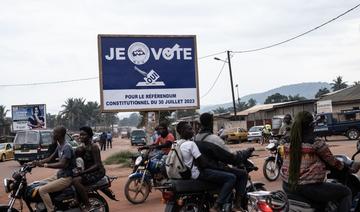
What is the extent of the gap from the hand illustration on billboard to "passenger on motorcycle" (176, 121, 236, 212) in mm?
40088

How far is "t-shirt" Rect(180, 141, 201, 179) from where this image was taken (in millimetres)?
6789

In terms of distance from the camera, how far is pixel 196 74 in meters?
19.0

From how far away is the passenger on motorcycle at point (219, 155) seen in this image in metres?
6.82

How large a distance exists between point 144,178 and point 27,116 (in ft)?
122

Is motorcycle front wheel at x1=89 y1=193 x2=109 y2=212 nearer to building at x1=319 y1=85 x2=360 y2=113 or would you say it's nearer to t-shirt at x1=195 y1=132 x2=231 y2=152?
t-shirt at x1=195 y1=132 x2=231 y2=152

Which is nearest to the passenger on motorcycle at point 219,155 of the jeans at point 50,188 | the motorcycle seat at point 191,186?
the motorcycle seat at point 191,186

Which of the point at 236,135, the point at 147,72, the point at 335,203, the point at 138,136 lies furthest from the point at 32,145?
the point at 138,136

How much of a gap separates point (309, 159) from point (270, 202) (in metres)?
0.62

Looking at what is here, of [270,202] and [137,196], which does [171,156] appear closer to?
[270,202]

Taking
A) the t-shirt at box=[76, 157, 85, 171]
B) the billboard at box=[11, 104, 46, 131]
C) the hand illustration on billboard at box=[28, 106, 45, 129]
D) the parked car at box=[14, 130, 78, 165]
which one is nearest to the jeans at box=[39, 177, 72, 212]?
the t-shirt at box=[76, 157, 85, 171]

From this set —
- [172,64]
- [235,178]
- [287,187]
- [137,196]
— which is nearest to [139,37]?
[172,64]

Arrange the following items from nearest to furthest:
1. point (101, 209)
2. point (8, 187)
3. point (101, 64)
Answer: point (8, 187) → point (101, 209) → point (101, 64)

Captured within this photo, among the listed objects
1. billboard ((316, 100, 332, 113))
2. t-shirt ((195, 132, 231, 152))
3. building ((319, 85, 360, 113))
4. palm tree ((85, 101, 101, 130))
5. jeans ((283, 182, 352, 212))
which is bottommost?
jeans ((283, 182, 352, 212))

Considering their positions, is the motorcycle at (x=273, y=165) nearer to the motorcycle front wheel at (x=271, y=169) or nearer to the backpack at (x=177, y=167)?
the motorcycle front wheel at (x=271, y=169)
